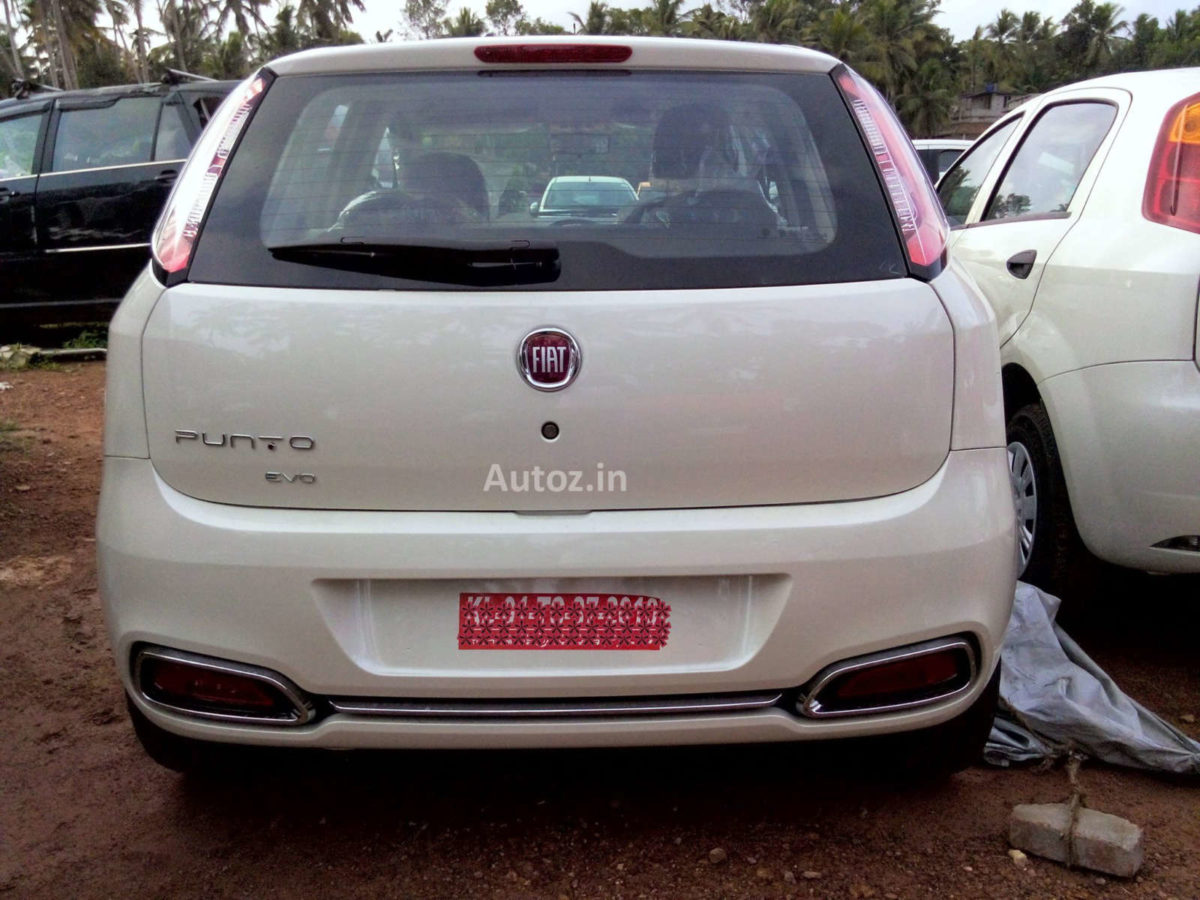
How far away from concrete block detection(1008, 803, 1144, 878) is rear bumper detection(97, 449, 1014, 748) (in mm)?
545

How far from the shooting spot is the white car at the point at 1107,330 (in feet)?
9.47

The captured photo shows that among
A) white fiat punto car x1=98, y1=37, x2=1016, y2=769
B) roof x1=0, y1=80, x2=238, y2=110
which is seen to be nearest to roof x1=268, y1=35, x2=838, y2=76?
white fiat punto car x1=98, y1=37, x2=1016, y2=769

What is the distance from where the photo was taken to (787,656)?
83.0 inches

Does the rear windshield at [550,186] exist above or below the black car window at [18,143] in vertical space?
above

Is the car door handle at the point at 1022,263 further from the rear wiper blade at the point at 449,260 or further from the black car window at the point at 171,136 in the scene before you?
the black car window at the point at 171,136

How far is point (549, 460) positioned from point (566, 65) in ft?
2.69

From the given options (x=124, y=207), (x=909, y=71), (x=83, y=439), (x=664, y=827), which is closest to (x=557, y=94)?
(x=664, y=827)

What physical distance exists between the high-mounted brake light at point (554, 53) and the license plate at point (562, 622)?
41.5 inches

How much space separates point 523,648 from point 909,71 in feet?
202

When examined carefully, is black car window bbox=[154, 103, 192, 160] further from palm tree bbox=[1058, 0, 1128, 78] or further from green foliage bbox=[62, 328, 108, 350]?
palm tree bbox=[1058, 0, 1128, 78]

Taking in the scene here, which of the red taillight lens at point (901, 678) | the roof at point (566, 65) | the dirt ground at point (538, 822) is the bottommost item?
the dirt ground at point (538, 822)

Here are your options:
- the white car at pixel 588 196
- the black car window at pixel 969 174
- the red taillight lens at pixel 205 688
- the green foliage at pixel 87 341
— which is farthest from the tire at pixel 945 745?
the green foliage at pixel 87 341

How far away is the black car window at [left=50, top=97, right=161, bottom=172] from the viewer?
835 cm

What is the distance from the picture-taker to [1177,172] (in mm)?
3068
